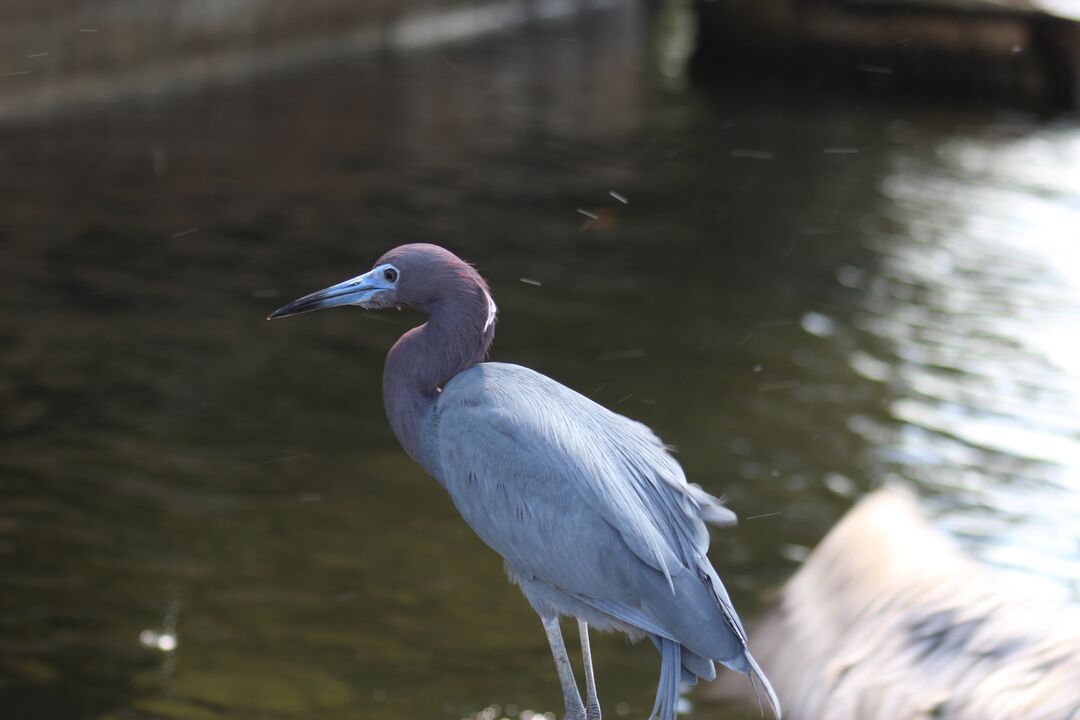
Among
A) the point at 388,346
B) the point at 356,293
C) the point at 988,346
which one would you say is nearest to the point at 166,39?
the point at 388,346

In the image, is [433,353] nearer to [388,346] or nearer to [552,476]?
[552,476]

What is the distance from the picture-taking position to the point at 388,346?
808cm

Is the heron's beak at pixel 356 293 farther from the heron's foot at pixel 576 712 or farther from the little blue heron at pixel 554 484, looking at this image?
the heron's foot at pixel 576 712

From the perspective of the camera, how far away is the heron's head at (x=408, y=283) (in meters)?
3.63

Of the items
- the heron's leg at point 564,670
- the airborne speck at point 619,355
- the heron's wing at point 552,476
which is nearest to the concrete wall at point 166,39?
the airborne speck at point 619,355

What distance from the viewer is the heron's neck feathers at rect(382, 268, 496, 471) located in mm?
3645

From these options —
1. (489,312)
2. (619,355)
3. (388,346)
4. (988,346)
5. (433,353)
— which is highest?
(489,312)

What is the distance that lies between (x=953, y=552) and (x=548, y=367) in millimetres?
3553

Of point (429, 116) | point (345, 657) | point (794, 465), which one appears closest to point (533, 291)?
point (794, 465)

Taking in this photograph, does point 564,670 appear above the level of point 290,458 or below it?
above

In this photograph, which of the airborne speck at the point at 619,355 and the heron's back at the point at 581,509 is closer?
the heron's back at the point at 581,509

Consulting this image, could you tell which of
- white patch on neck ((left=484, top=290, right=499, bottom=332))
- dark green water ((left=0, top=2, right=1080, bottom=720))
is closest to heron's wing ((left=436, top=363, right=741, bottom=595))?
white patch on neck ((left=484, top=290, right=499, bottom=332))

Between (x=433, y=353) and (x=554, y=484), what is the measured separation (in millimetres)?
496

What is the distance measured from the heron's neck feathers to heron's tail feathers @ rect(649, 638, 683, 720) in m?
0.82
